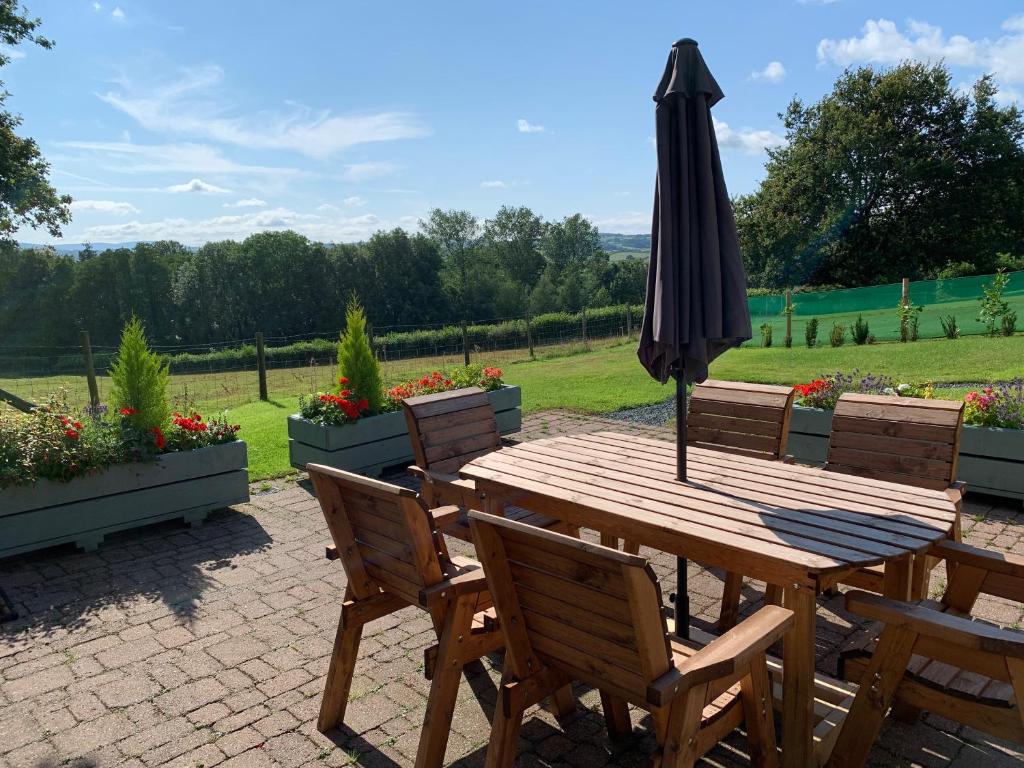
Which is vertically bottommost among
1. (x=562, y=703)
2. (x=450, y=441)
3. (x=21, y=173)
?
(x=562, y=703)

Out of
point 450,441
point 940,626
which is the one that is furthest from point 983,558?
point 450,441

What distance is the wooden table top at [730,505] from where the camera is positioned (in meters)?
2.41

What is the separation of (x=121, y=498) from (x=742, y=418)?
435 cm

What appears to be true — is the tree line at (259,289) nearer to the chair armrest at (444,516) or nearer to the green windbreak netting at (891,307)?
the green windbreak netting at (891,307)

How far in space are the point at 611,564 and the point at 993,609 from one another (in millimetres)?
3003

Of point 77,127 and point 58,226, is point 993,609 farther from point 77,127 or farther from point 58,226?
point 58,226

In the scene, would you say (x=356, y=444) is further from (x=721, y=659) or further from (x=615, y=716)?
(x=721, y=659)

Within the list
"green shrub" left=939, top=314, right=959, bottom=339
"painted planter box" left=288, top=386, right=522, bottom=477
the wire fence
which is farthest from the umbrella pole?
"green shrub" left=939, top=314, right=959, bottom=339

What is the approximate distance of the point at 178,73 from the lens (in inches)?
424

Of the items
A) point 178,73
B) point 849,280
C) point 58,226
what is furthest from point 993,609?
point 849,280

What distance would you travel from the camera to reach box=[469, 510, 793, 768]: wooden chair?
1.89m

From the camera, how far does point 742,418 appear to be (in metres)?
4.37

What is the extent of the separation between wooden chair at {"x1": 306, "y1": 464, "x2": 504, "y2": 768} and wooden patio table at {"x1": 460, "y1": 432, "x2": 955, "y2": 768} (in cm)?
60

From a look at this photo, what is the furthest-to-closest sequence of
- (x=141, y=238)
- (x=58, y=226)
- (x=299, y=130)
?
(x=141, y=238) → (x=58, y=226) → (x=299, y=130)
